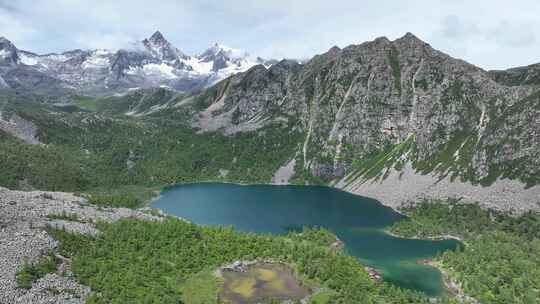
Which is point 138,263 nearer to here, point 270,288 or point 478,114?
point 270,288

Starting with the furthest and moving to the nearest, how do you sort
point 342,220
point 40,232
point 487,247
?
point 342,220, point 487,247, point 40,232

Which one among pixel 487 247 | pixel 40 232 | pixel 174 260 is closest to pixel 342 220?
pixel 487 247

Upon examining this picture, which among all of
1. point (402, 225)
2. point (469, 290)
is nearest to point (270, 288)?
point (469, 290)

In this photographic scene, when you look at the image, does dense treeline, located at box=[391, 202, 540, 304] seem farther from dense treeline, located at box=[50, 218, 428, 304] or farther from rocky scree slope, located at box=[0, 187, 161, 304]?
rocky scree slope, located at box=[0, 187, 161, 304]

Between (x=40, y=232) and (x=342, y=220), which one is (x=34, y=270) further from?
(x=342, y=220)

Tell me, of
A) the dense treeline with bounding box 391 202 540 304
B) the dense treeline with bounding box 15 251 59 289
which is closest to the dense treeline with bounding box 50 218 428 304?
the dense treeline with bounding box 15 251 59 289

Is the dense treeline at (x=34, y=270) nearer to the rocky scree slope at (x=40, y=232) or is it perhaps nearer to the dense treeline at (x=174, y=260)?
the rocky scree slope at (x=40, y=232)
